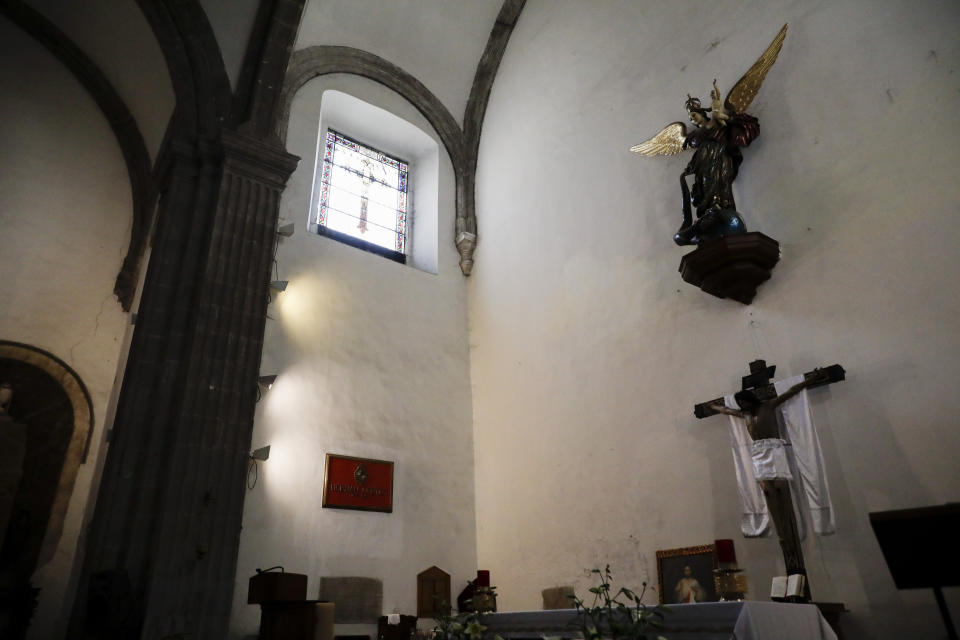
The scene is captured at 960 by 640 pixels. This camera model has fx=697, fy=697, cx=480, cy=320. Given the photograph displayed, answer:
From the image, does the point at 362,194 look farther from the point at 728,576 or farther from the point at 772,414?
the point at 728,576

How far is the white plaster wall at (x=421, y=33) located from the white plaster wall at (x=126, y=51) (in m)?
1.77

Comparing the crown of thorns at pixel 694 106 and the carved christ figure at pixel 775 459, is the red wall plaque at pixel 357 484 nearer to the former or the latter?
the carved christ figure at pixel 775 459

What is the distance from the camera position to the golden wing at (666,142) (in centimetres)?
646

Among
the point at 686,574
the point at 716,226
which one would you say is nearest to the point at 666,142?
the point at 716,226

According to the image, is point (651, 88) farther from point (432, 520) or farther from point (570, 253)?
point (432, 520)

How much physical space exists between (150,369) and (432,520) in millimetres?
3270

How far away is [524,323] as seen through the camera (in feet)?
26.4

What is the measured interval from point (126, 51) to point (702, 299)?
7.49m

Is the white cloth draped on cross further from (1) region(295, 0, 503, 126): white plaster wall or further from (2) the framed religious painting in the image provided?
(1) region(295, 0, 503, 126): white plaster wall

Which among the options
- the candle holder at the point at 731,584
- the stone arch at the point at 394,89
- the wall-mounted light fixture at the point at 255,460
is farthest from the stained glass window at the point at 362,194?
the candle holder at the point at 731,584

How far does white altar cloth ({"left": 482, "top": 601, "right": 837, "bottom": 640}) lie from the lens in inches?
126

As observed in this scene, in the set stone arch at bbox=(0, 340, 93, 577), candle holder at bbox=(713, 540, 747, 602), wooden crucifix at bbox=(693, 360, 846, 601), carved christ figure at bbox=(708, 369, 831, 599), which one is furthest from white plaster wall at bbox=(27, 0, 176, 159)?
candle holder at bbox=(713, 540, 747, 602)

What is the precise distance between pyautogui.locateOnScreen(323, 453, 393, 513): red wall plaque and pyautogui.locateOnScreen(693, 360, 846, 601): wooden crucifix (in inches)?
133

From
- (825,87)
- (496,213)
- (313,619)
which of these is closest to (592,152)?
(496,213)
